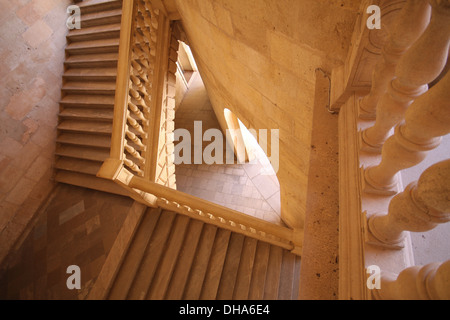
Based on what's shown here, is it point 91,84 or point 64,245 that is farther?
point 91,84

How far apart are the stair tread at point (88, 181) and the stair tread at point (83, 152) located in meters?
0.40

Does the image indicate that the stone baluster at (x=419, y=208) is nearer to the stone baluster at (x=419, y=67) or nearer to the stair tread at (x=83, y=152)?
the stone baluster at (x=419, y=67)

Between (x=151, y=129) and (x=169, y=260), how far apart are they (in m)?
2.19

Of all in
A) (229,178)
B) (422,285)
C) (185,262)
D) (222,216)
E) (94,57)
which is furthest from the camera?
(229,178)

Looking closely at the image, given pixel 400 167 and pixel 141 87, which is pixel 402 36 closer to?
pixel 400 167

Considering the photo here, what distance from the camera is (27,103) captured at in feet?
14.1

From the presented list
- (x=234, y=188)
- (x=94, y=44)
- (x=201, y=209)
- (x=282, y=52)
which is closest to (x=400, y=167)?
(x=282, y=52)

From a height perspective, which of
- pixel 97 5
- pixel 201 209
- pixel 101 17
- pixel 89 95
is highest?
pixel 97 5

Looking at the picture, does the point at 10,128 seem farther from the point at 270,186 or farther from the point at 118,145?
the point at 270,186

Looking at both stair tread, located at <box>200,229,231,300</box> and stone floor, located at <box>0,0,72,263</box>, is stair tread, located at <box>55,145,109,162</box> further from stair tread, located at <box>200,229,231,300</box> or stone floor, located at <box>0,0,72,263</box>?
stair tread, located at <box>200,229,231,300</box>

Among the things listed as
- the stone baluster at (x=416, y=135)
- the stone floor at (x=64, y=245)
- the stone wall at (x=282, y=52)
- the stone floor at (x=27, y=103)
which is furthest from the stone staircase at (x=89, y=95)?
the stone baluster at (x=416, y=135)

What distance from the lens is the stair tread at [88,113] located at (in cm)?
441

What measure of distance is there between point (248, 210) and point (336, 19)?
441cm

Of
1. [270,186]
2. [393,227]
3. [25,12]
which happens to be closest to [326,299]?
[393,227]
